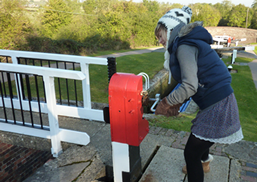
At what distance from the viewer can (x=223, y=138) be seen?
1722 mm

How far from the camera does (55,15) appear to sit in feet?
65.1

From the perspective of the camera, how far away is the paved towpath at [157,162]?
2.41m

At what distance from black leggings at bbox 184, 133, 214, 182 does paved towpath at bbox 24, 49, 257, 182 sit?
0.49 m

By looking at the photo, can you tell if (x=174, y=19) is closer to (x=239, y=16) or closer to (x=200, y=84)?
(x=200, y=84)

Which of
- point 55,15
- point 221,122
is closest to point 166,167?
point 221,122

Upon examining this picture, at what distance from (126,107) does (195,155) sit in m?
0.73

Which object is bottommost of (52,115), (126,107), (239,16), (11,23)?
(52,115)

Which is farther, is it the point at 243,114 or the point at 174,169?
the point at 243,114

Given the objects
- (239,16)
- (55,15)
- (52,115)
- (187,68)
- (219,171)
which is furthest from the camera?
Answer: (239,16)

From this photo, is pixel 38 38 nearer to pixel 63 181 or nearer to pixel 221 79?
pixel 63 181

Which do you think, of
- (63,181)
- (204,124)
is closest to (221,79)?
(204,124)

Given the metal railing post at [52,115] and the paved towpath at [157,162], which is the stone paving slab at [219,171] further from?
the metal railing post at [52,115]

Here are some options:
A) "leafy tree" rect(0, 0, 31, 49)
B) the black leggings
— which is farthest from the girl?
"leafy tree" rect(0, 0, 31, 49)

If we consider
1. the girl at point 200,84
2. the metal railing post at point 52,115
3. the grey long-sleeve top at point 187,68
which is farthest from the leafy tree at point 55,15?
the grey long-sleeve top at point 187,68
